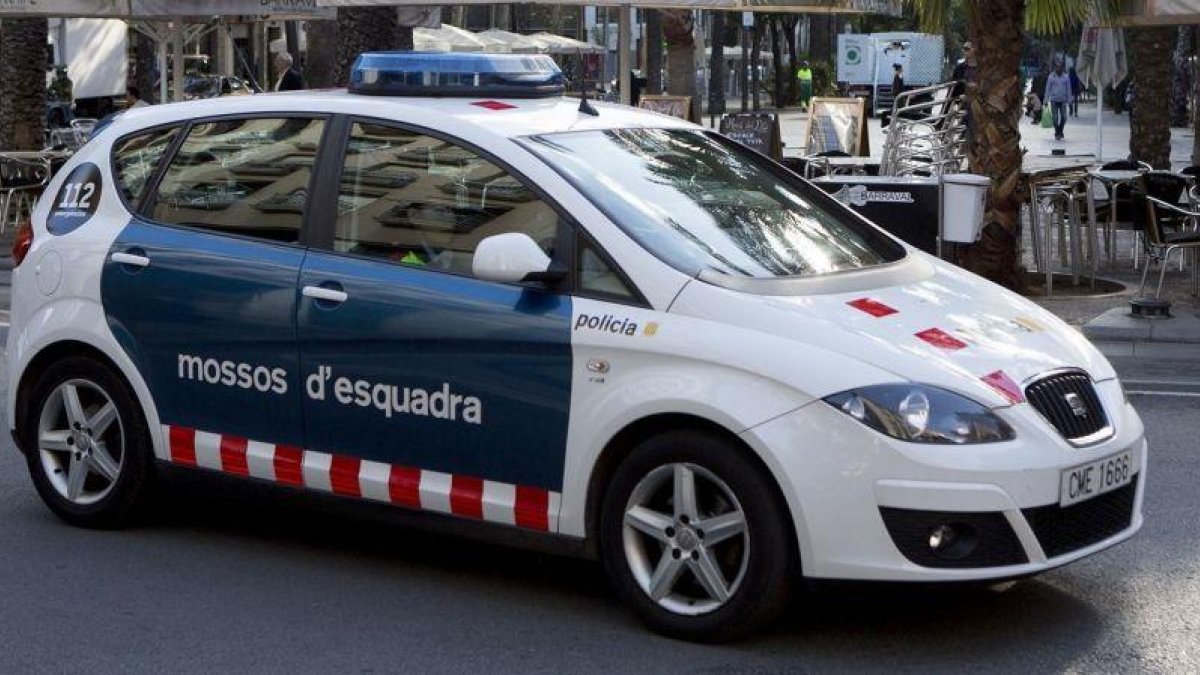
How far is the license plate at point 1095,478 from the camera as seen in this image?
221 inches

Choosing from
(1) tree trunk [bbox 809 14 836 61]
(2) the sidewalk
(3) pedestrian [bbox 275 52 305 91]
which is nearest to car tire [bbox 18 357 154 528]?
(2) the sidewalk

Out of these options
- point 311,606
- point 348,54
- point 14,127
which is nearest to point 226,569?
point 311,606

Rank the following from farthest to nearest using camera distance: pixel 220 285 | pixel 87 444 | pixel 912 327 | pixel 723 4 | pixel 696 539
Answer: pixel 723 4, pixel 87 444, pixel 220 285, pixel 912 327, pixel 696 539

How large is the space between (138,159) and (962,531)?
341 centimetres

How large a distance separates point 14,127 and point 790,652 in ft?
58.4

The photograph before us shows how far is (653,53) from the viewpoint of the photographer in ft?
162

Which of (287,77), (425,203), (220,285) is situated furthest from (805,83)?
(425,203)

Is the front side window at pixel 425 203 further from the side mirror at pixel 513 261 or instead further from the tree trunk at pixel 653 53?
the tree trunk at pixel 653 53

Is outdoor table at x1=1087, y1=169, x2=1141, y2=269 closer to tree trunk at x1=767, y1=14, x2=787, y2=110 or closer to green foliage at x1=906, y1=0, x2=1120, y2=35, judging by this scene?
green foliage at x1=906, y1=0, x2=1120, y2=35

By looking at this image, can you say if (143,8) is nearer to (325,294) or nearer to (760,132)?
(760,132)

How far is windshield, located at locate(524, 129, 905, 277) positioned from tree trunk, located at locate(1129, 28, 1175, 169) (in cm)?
1533

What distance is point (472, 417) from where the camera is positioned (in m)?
6.14

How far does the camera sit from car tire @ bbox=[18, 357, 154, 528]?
7.03 metres

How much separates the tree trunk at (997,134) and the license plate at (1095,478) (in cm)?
894
